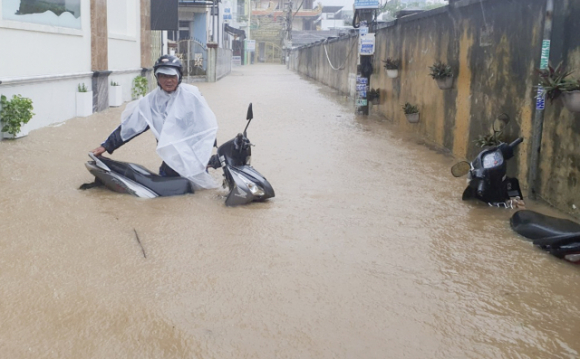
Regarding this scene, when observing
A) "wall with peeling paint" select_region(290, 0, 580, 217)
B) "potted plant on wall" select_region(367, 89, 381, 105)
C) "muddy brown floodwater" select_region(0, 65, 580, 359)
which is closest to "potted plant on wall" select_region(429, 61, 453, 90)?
"wall with peeling paint" select_region(290, 0, 580, 217)

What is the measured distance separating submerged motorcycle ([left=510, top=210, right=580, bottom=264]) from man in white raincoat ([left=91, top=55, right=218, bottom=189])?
115 inches

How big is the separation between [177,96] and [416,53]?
5.73m

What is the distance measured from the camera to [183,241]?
4.68 metres

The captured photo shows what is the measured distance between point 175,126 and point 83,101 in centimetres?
652

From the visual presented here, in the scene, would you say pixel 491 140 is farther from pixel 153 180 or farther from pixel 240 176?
pixel 153 180

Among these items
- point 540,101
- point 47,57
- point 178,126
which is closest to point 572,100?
point 540,101

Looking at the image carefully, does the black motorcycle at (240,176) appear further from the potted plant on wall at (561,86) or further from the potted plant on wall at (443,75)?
the potted plant on wall at (443,75)

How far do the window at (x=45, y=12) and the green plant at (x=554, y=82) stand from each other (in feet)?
23.8

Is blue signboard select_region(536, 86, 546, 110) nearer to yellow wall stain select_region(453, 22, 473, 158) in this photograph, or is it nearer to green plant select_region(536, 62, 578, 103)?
green plant select_region(536, 62, 578, 103)

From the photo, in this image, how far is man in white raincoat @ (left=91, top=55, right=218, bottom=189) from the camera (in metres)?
6.02

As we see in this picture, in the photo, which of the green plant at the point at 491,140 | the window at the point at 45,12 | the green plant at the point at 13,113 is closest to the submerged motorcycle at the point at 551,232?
the green plant at the point at 491,140

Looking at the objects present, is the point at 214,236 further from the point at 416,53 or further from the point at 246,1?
the point at 246,1

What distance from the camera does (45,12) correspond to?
1036 centimetres

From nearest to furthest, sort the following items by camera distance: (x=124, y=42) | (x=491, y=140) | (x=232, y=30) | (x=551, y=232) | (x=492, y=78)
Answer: (x=551, y=232) < (x=491, y=140) < (x=492, y=78) < (x=124, y=42) < (x=232, y=30)
